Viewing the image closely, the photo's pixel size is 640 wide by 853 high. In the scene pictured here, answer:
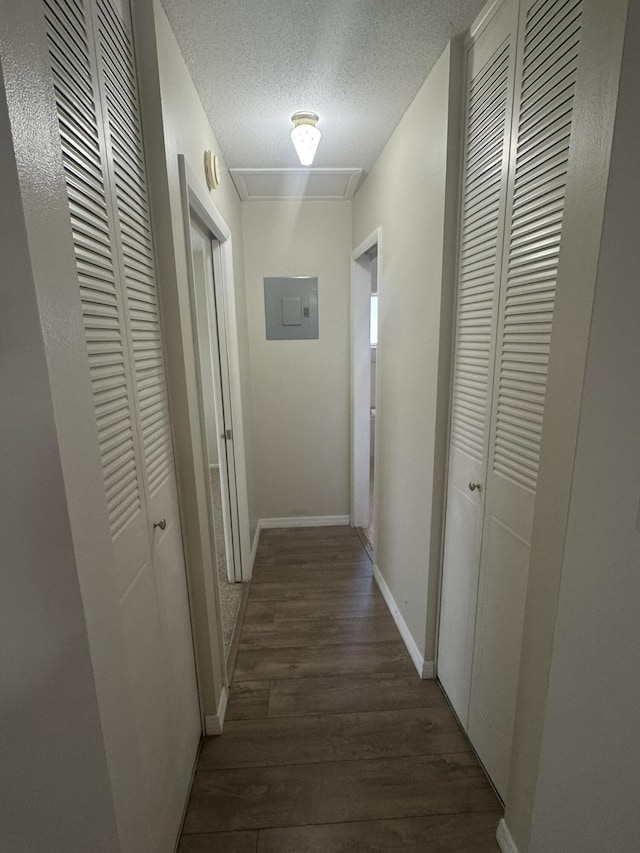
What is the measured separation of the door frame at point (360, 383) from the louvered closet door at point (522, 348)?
58.0 inches

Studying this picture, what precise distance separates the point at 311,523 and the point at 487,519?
2.06m

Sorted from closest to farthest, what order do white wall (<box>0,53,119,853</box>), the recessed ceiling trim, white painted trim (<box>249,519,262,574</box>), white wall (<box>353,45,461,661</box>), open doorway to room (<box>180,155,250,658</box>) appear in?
1. white wall (<box>0,53,119,853</box>)
2. white wall (<box>353,45,461,661</box>)
3. open doorway to room (<box>180,155,250,658</box>)
4. the recessed ceiling trim
5. white painted trim (<box>249,519,262,574</box>)

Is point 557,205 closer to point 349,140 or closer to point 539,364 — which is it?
point 539,364

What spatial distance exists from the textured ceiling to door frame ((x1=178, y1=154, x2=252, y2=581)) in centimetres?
38

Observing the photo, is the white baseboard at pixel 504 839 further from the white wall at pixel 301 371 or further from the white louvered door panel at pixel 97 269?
the white wall at pixel 301 371

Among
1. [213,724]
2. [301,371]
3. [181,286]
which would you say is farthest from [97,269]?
[301,371]

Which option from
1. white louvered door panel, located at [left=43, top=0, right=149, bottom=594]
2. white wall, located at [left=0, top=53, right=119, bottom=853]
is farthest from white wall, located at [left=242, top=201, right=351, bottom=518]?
white wall, located at [left=0, top=53, right=119, bottom=853]

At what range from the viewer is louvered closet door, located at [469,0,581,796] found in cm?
94

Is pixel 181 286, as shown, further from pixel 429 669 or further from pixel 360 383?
pixel 429 669

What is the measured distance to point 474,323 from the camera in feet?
4.43

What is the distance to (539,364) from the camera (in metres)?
1.02

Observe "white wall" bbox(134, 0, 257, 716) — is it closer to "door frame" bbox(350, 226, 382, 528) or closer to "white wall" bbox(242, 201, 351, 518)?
"white wall" bbox(242, 201, 351, 518)

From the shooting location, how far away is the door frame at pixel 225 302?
1.32m

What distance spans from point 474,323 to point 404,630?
156cm
